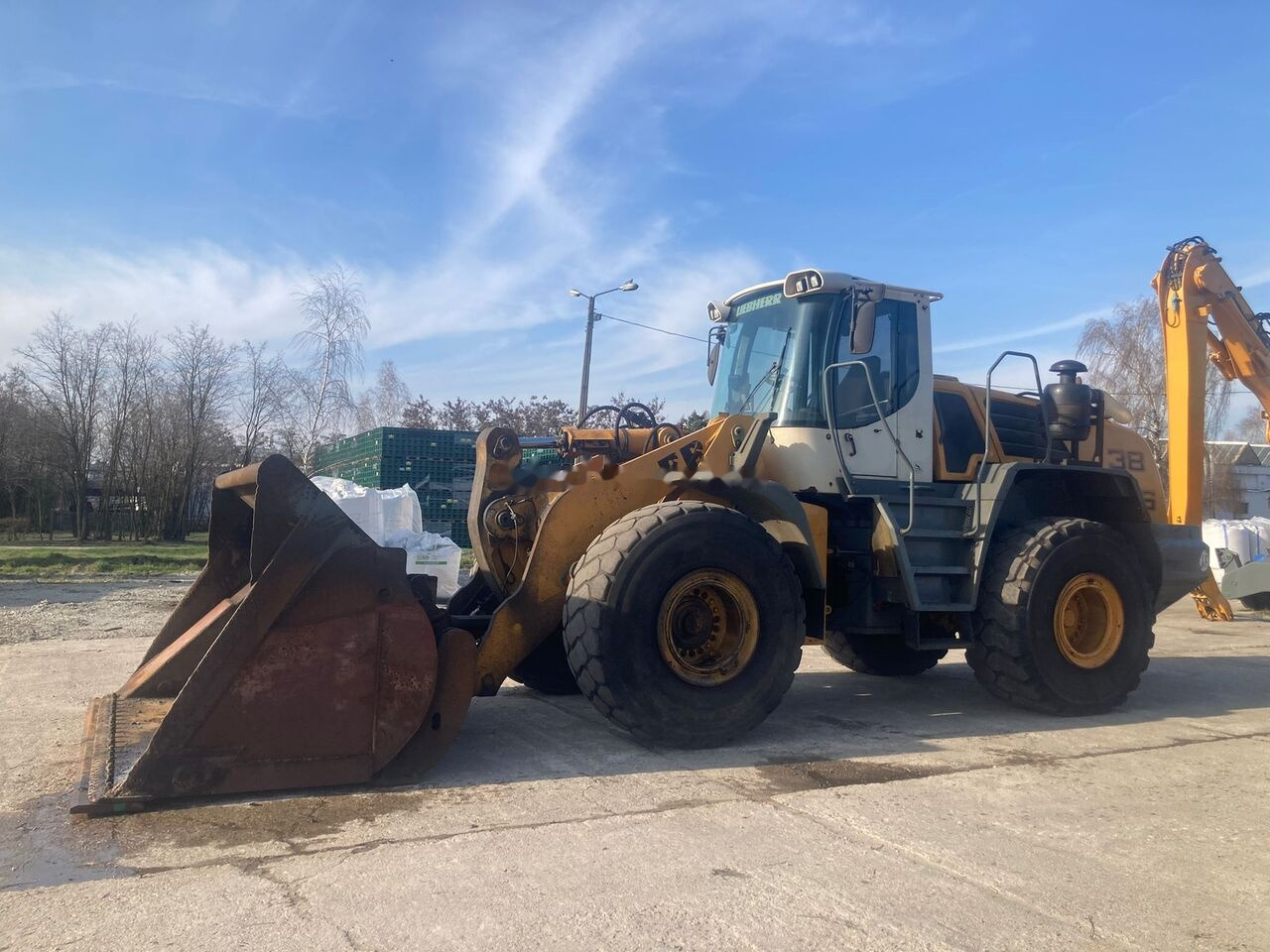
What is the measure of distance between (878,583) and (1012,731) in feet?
4.25

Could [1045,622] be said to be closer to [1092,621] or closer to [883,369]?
[1092,621]

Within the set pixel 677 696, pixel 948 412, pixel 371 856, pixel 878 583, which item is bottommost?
pixel 371 856

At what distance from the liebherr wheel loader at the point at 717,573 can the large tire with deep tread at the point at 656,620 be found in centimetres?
1

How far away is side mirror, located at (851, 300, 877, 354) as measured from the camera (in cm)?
653

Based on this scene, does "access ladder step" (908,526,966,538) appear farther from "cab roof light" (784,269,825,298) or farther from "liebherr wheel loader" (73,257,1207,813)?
"cab roof light" (784,269,825,298)

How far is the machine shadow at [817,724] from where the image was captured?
5.20 meters

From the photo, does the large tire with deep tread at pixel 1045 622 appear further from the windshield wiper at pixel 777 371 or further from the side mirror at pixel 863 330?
the windshield wiper at pixel 777 371

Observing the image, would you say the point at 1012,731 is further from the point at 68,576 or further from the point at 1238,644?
the point at 68,576

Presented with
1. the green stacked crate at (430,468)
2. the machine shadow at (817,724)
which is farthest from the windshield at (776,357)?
the green stacked crate at (430,468)

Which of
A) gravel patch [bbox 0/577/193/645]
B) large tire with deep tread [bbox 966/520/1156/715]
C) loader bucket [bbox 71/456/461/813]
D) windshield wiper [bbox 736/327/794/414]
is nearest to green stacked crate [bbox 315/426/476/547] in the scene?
gravel patch [bbox 0/577/193/645]

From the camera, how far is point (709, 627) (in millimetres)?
5750

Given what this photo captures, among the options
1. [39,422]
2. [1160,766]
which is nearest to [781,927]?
[1160,766]

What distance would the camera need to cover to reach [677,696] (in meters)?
5.41

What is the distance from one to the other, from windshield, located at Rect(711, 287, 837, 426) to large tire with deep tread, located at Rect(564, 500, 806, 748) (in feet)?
4.34
